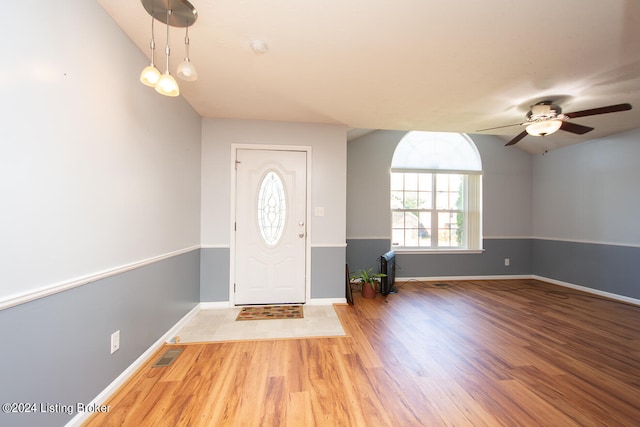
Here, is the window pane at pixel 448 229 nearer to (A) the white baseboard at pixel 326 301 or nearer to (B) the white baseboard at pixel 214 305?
(A) the white baseboard at pixel 326 301

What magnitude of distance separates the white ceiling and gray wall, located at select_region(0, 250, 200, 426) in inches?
68.2

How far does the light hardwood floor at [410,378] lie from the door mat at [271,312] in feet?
1.73

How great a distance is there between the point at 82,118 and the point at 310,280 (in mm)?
2633

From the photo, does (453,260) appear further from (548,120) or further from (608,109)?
(608,109)

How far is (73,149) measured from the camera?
1.27 meters

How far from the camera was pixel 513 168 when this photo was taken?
4664mm

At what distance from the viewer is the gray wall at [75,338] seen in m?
1.01

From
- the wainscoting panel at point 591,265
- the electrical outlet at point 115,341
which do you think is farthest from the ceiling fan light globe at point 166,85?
the wainscoting panel at point 591,265

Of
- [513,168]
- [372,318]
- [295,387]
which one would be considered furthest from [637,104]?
[295,387]

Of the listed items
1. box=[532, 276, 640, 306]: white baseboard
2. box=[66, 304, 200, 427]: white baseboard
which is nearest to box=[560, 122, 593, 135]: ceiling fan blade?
box=[532, 276, 640, 306]: white baseboard

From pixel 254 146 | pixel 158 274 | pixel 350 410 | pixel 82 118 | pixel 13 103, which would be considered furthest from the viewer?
pixel 254 146

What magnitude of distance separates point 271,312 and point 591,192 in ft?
17.5

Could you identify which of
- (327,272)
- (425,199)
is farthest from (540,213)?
(327,272)

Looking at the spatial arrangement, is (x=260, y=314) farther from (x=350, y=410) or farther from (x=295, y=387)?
(x=350, y=410)
